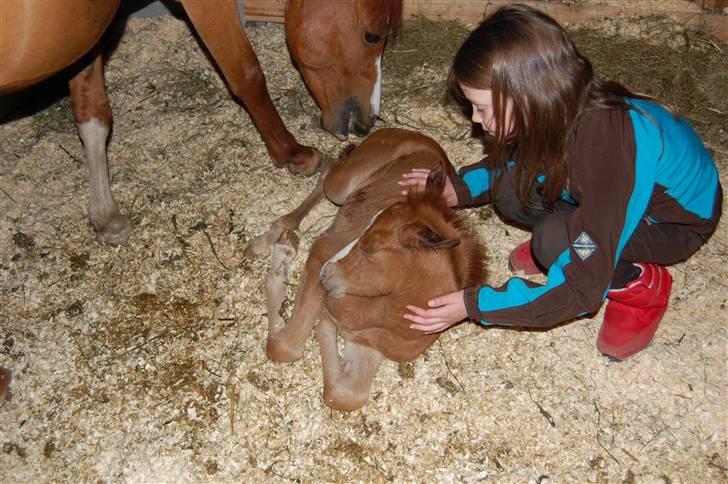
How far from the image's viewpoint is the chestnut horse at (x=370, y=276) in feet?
8.33

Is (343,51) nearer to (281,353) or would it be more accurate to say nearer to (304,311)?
(304,311)

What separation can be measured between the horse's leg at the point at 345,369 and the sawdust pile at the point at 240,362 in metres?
0.07

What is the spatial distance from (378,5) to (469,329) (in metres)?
1.57

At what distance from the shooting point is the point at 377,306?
268 cm

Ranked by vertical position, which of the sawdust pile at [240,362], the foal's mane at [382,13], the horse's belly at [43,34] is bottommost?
the sawdust pile at [240,362]

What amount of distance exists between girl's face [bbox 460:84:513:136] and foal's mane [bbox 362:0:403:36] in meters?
1.11

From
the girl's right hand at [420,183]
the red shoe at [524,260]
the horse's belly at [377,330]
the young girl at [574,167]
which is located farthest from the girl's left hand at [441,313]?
the red shoe at [524,260]

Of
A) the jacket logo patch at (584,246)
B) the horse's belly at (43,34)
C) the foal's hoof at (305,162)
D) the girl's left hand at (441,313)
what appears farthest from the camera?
the foal's hoof at (305,162)

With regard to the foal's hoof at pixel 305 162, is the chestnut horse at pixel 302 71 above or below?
above

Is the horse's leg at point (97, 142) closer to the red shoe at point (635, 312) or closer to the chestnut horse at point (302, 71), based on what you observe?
the chestnut horse at point (302, 71)

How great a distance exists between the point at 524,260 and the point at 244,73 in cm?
163

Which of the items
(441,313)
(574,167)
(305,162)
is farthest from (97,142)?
(574,167)

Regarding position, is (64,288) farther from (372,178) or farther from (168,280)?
(372,178)

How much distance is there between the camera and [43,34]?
7.68 feet
